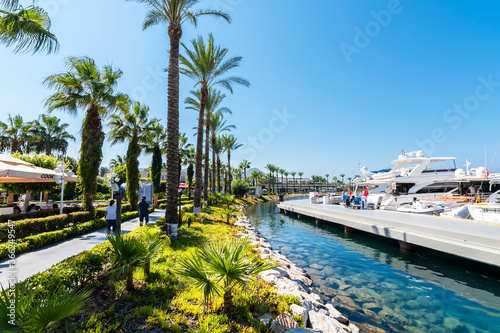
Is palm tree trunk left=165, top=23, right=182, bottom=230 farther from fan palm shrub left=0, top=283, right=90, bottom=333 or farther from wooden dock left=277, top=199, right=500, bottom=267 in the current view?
wooden dock left=277, top=199, right=500, bottom=267

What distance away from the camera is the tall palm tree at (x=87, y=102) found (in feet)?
40.7

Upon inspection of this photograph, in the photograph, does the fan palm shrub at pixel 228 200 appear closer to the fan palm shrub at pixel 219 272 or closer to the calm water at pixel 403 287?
the calm water at pixel 403 287

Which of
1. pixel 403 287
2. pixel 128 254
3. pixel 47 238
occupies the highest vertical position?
pixel 128 254

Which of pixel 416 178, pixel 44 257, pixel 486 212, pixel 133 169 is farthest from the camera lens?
pixel 416 178

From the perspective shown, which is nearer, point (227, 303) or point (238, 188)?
point (227, 303)

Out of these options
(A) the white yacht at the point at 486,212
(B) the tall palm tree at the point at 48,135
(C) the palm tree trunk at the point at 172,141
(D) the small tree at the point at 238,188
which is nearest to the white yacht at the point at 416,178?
(A) the white yacht at the point at 486,212

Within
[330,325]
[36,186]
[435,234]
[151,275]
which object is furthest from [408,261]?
[36,186]

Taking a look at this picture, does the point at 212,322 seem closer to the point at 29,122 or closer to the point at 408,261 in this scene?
the point at 408,261

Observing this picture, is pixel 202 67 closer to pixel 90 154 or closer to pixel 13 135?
pixel 90 154

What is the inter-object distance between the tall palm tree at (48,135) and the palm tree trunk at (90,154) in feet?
77.6

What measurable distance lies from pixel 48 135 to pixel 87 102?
86.1 feet

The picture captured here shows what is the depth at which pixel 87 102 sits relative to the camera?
43.0 ft

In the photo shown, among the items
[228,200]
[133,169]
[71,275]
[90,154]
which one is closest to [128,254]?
[71,275]

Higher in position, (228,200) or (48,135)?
(48,135)
